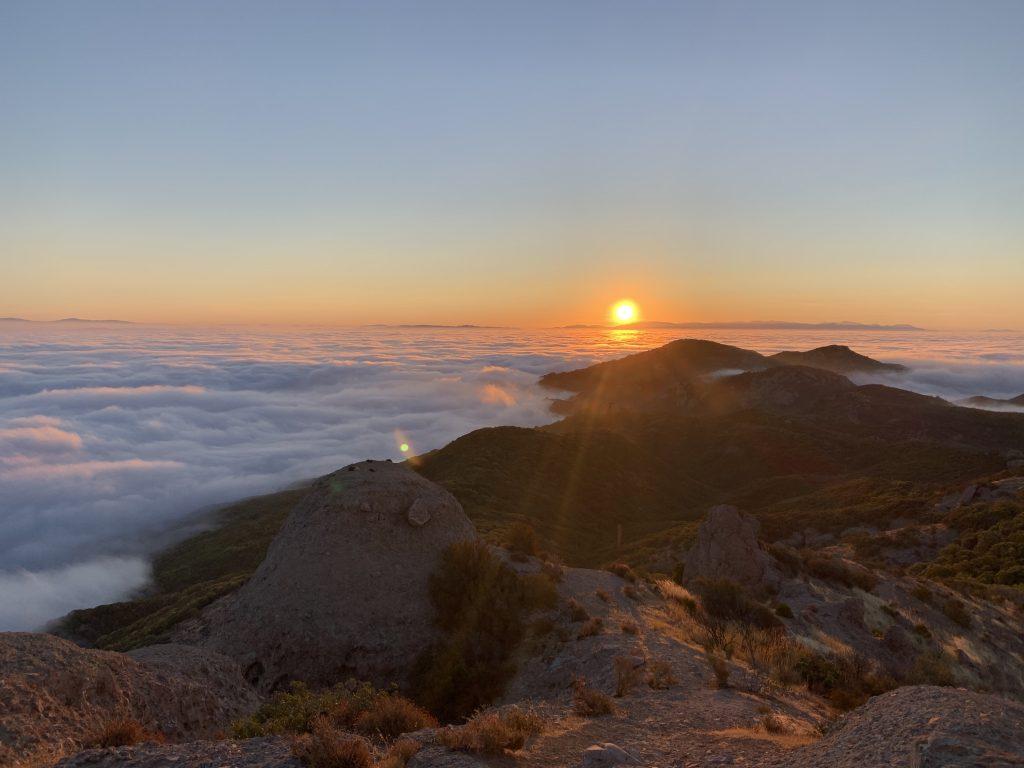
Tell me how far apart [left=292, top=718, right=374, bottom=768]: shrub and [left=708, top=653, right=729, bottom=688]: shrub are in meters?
7.58

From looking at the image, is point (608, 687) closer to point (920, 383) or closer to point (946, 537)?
point (946, 537)

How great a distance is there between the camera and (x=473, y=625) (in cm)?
1553

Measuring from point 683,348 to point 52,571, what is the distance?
148204 mm

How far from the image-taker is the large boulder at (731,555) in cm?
2122

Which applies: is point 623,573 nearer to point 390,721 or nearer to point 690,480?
point 390,721

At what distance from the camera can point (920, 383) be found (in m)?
164

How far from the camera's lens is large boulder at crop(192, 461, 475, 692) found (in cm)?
1502

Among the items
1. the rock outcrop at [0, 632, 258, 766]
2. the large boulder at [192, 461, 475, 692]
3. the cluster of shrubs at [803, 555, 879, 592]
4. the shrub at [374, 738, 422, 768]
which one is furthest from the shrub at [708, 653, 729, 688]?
the cluster of shrubs at [803, 555, 879, 592]

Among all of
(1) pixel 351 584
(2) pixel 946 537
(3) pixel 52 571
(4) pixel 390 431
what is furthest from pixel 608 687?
(4) pixel 390 431

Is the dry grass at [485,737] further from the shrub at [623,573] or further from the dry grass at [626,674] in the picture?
the shrub at [623,573]

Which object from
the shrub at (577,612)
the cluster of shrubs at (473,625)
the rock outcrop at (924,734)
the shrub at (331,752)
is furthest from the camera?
the shrub at (577,612)

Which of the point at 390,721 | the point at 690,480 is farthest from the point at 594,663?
the point at 690,480

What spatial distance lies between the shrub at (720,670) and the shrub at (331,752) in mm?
7576

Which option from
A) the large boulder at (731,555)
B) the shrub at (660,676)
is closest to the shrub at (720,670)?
the shrub at (660,676)
